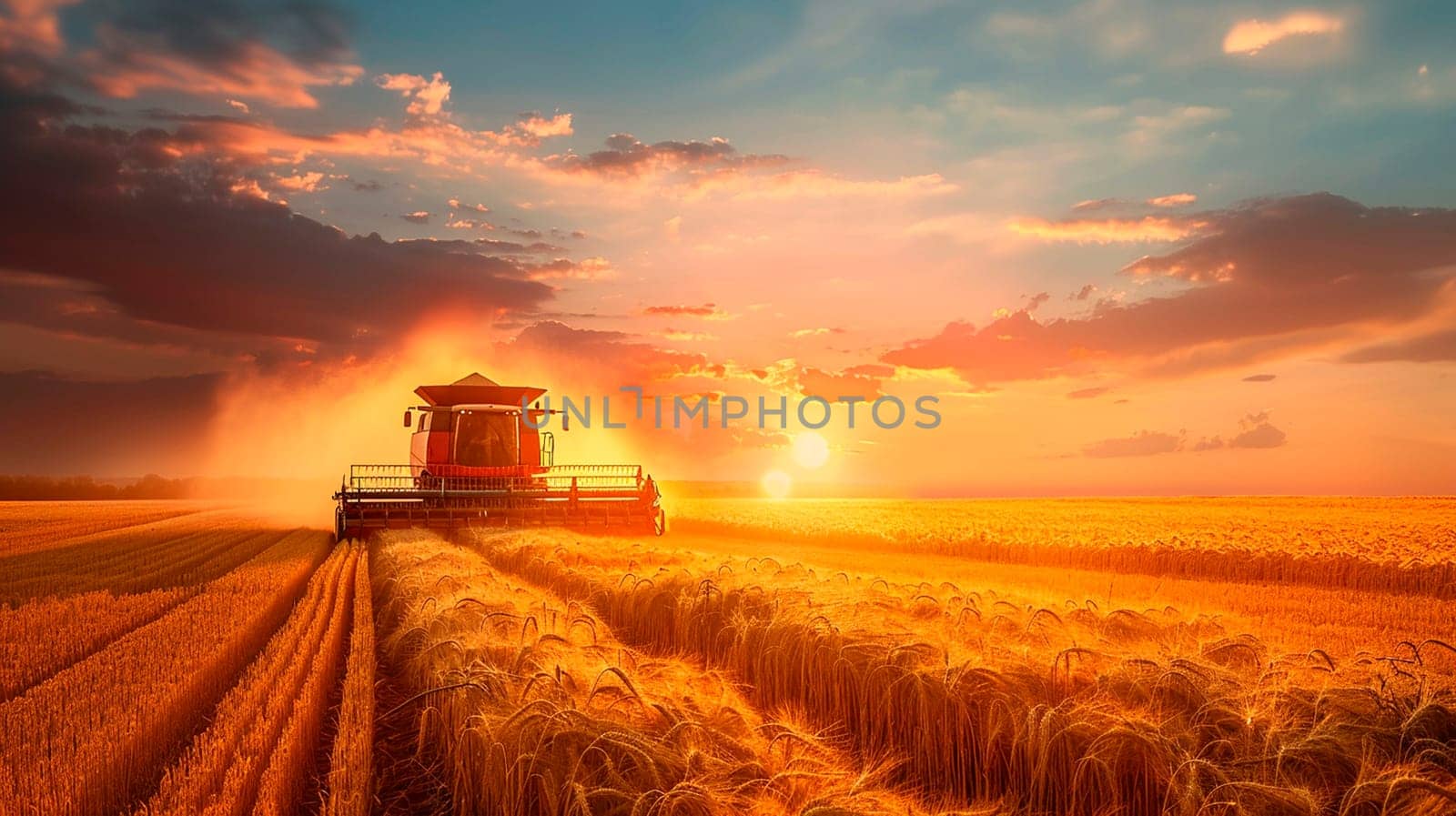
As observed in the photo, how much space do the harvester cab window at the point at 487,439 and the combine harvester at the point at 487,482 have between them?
27 millimetres

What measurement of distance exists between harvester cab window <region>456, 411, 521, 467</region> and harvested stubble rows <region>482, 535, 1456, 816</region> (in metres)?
18.1

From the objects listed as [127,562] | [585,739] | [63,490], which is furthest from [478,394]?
[63,490]

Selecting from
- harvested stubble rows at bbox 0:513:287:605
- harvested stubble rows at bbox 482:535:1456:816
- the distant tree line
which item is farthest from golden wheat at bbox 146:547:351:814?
the distant tree line

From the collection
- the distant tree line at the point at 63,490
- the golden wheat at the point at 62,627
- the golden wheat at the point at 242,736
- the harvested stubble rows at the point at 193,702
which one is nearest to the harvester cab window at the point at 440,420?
the harvested stubble rows at the point at 193,702

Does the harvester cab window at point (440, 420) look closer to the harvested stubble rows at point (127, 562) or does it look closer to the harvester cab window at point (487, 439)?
the harvester cab window at point (487, 439)

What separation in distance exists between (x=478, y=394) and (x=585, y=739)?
22551mm

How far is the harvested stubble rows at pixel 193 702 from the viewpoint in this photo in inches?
195

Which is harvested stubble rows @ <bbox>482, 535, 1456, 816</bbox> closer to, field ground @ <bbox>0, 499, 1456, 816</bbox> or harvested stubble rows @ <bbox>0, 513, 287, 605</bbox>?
field ground @ <bbox>0, 499, 1456, 816</bbox>

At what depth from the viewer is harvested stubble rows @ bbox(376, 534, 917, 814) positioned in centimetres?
423

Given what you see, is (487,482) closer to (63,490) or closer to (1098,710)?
(1098,710)

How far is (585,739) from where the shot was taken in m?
4.75

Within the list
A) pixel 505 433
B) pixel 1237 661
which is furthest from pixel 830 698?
pixel 505 433

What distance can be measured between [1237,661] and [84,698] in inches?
357

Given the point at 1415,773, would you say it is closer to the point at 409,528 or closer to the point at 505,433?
the point at 409,528
